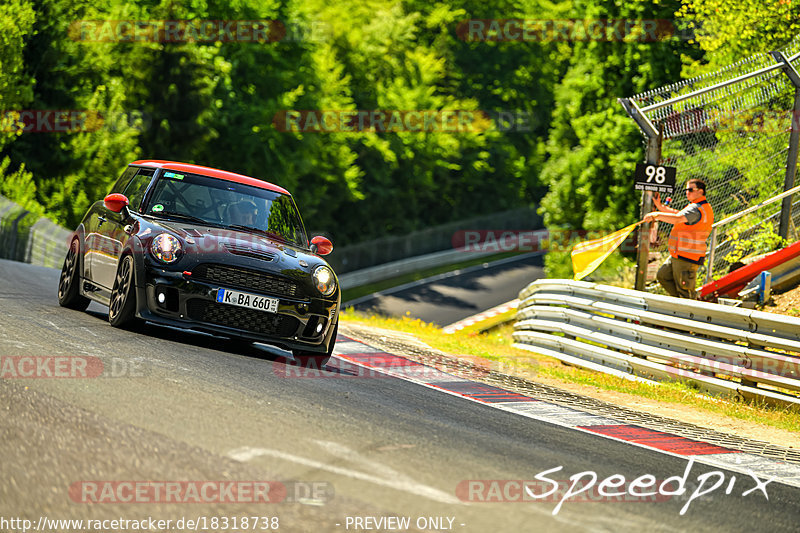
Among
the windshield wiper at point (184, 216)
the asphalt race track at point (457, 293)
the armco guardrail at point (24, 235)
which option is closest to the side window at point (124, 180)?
the windshield wiper at point (184, 216)

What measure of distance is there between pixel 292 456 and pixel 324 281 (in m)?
3.90

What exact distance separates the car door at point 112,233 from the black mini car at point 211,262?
0.02 meters

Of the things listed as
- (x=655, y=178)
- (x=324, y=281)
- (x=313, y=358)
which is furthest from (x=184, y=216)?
(x=655, y=178)

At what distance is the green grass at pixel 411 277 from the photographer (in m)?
44.7

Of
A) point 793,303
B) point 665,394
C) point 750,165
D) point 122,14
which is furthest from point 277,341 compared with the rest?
point 122,14

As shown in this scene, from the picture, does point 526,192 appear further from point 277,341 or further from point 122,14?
point 277,341

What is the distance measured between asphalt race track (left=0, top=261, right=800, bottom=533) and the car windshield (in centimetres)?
181

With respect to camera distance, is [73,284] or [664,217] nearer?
[73,284]

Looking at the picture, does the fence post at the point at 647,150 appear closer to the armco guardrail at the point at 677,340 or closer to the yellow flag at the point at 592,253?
the yellow flag at the point at 592,253

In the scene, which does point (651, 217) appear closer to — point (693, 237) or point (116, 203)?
point (693, 237)

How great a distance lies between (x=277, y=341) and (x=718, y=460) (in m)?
3.96

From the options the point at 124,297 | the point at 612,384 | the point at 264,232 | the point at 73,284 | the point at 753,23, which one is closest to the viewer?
the point at 124,297

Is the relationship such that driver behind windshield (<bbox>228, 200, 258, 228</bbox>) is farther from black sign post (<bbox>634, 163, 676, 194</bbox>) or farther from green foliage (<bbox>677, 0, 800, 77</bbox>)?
green foliage (<bbox>677, 0, 800, 77</bbox>)

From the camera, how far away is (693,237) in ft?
41.9
